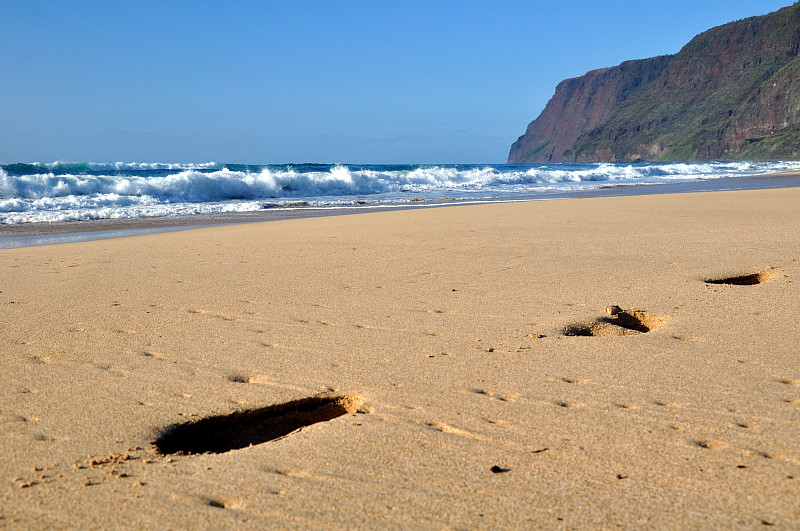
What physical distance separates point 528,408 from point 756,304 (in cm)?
212

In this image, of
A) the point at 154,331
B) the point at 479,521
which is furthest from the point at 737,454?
the point at 154,331

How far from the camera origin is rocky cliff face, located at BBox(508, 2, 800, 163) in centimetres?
7250

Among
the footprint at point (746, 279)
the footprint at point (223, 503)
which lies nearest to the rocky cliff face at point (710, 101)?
the footprint at point (746, 279)

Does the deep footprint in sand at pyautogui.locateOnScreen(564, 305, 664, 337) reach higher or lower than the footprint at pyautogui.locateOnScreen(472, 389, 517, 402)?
higher

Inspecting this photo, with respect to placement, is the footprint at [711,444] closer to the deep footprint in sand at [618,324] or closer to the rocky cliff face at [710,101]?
the deep footprint in sand at [618,324]

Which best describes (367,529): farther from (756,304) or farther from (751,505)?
(756,304)

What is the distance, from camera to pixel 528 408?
2293 mm

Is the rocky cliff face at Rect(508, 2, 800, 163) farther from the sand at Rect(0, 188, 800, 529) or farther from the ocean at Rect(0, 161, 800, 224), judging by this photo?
the sand at Rect(0, 188, 800, 529)

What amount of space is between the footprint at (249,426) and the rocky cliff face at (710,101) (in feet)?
229

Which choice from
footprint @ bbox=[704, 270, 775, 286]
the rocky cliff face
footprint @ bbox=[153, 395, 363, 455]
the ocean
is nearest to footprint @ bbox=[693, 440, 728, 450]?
Answer: footprint @ bbox=[153, 395, 363, 455]

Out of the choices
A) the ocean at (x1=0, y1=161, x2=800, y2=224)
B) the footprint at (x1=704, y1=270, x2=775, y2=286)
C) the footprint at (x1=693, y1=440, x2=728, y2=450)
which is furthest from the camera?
the ocean at (x1=0, y1=161, x2=800, y2=224)

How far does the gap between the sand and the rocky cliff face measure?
67.9m

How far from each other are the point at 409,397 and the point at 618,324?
1539 mm

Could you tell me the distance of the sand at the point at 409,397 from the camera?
1682 mm
